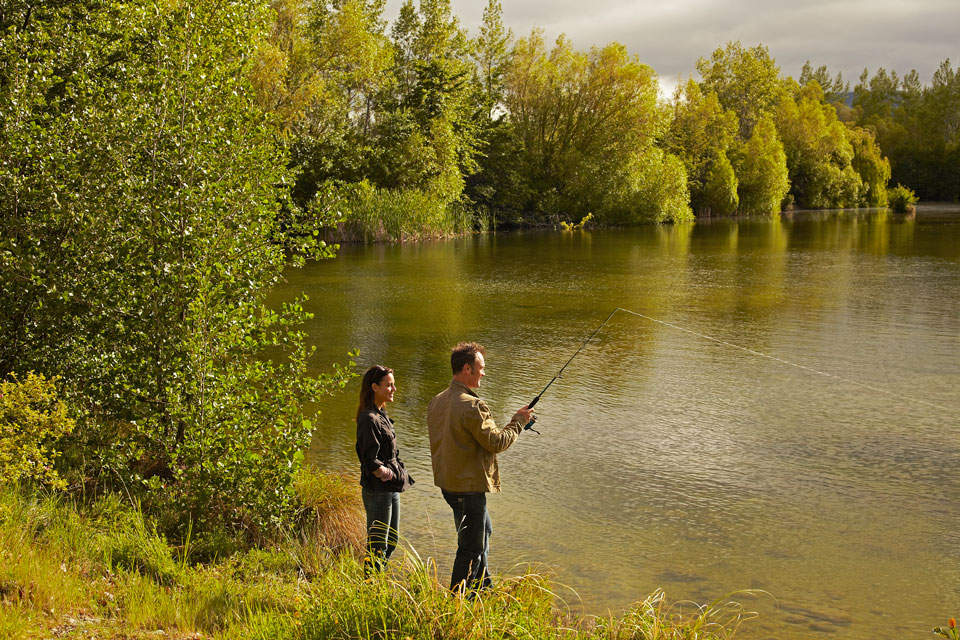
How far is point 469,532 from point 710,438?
5.44m

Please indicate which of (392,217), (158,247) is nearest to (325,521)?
(158,247)


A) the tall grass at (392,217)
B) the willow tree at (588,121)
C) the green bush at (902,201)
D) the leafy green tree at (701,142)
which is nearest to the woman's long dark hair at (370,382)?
the tall grass at (392,217)

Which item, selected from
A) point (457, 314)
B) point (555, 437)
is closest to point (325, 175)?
point (457, 314)

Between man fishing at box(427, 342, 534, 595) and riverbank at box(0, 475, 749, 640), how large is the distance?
0.29 metres

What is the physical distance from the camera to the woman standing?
241 inches

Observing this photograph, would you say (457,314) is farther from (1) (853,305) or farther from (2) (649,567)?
(2) (649,567)

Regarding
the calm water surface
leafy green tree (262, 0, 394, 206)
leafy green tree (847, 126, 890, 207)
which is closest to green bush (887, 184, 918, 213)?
leafy green tree (847, 126, 890, 207)

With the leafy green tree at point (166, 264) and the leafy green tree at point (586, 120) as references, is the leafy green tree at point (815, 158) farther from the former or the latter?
the leafy green tree at point (166, 264)

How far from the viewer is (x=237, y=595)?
5.58 metres

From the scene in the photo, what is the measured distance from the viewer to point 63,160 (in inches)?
292

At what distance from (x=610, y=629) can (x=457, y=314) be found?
15.9 metres

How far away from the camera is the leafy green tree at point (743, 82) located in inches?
3607

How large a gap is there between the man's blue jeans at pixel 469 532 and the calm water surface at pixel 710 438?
68cm

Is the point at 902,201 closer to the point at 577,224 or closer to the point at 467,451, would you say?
the point at 577,224
